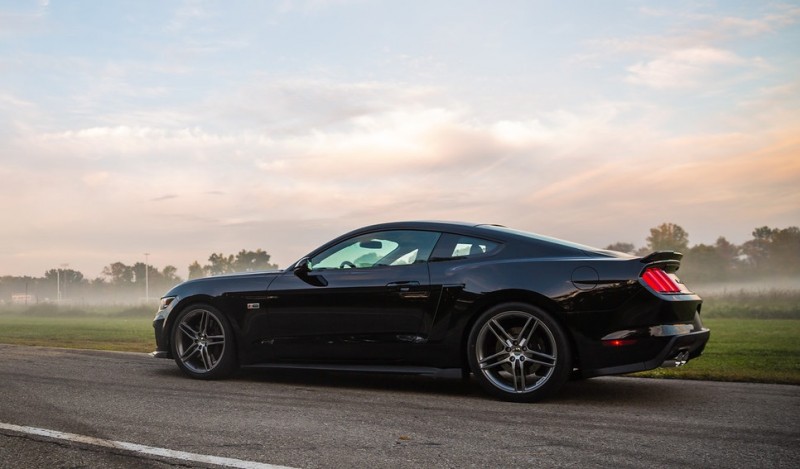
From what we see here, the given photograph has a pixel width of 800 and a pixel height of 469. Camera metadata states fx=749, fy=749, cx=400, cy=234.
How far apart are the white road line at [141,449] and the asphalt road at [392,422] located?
5cm

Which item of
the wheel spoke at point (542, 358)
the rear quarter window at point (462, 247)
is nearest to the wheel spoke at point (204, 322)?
the rear quarter window at point (462, 247)

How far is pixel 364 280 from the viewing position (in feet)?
21.4

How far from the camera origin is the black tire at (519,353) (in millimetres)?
5633

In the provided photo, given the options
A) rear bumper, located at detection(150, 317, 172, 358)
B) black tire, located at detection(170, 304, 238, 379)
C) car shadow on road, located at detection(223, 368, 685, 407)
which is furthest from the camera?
rear bumper, located at detection(150, 317, 172, 358)

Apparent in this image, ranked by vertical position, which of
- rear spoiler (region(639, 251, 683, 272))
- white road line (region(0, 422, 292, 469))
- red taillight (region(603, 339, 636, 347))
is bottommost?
white road line (region(0, 422, 292, 469))

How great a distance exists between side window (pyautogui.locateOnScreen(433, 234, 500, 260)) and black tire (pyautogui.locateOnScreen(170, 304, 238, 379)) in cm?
230

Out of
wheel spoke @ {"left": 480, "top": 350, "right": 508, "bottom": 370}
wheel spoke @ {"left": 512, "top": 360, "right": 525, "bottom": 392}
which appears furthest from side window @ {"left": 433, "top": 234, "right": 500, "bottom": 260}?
wheel spoke @ {"left": 512, "top": 360, "right": 525, "bottom": 392}

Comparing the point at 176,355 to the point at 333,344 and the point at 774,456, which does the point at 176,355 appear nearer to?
the point at 333,344

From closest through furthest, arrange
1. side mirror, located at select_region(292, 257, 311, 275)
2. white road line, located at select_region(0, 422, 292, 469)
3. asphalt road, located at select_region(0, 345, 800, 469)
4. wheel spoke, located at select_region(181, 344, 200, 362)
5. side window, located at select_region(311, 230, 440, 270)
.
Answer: white road line, located at select_region(0, 422, 292, 469) → asphalt road, located at select_region(0, 345, 800, 469) → side window, located at select_region(311, 230, 440, 270) → side mirror, located at select_region(292, 257, 311, 275) → wheel spoke, located at select_region(181, 344, 200, 362)

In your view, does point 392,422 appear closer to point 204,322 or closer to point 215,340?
point 215,340

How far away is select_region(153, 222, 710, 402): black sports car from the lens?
560cm

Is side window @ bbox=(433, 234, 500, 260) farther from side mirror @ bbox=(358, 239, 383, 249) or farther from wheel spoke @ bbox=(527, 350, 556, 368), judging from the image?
wheel spoke @ bbox=(527, 350, 556, 368)

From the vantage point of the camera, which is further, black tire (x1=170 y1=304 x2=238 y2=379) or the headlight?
the headlight

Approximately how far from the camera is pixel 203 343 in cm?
737
